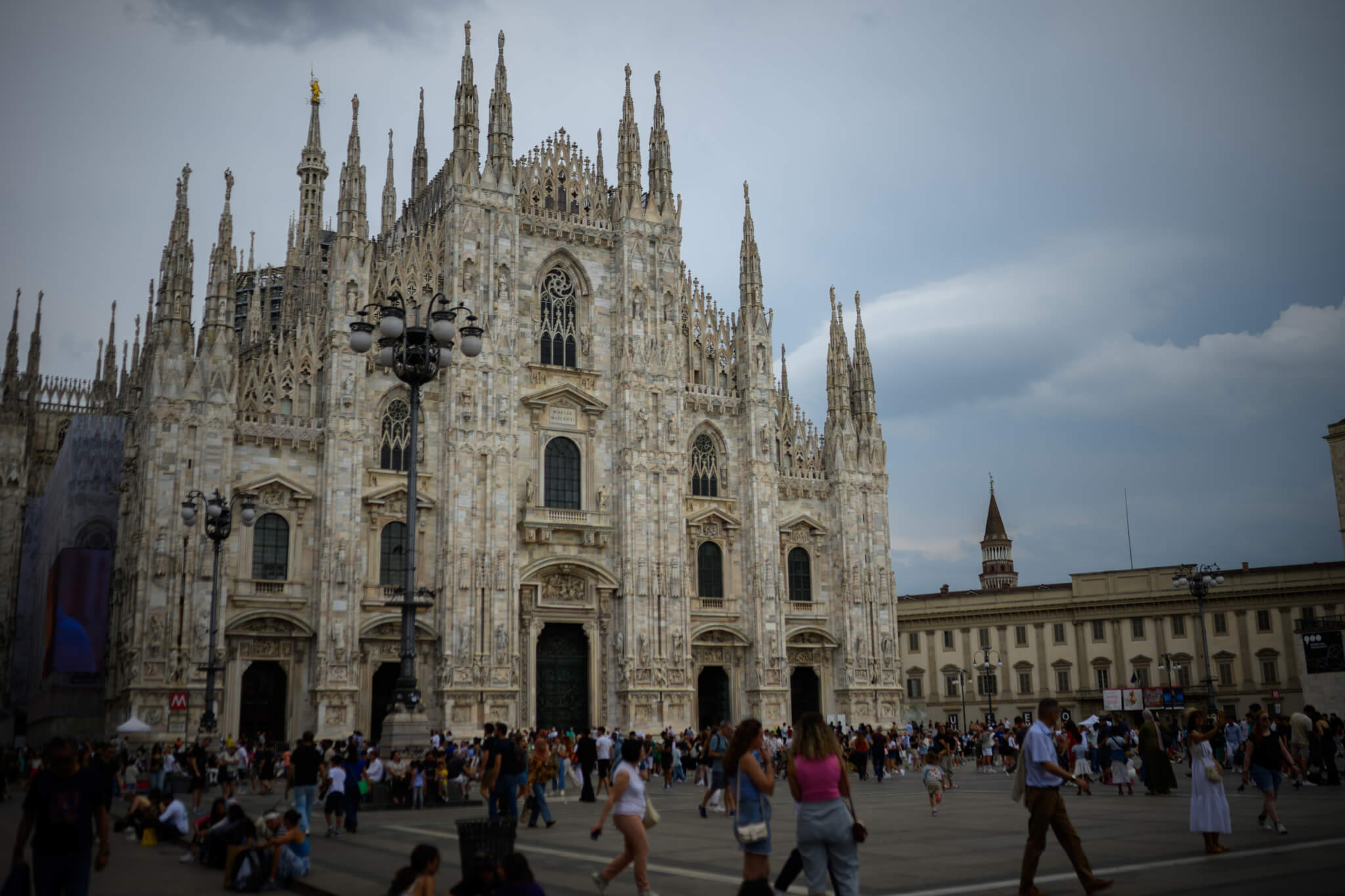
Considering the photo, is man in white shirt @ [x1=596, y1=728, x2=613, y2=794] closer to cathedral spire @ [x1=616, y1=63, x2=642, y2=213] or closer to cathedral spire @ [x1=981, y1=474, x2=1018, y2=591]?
cathedral spire @ [x1=616, y1=63, x2=642, y2=213]

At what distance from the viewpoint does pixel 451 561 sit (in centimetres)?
3666

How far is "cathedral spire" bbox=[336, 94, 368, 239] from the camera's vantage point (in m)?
37.3

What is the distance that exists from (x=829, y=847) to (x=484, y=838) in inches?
144

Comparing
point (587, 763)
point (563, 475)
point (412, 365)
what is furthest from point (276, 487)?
point (412, 365)

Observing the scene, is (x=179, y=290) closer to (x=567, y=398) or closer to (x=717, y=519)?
(x=567, y=398)

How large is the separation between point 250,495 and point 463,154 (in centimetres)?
1387

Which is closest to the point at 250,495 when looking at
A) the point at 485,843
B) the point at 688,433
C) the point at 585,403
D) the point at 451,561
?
the point at 451,561

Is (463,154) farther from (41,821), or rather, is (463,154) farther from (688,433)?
(41,821)

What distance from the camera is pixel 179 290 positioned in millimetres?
35031

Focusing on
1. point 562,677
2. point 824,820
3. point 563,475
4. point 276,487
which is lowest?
point 824,820

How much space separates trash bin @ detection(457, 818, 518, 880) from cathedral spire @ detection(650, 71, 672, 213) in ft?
117

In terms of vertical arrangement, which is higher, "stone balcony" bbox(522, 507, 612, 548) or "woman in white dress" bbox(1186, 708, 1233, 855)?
"stone balcony" bbox(522, 507, 612, 548)

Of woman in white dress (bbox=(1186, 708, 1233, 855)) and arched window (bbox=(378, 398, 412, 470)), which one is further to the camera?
arched window (bbox=(378, 398, 412, 470))

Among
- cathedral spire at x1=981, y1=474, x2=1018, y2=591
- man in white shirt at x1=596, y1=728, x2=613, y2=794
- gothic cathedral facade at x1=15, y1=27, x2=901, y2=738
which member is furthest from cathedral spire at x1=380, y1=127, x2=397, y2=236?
cathedral spire at x1=981, y1=474, x2=1018, y2=591
